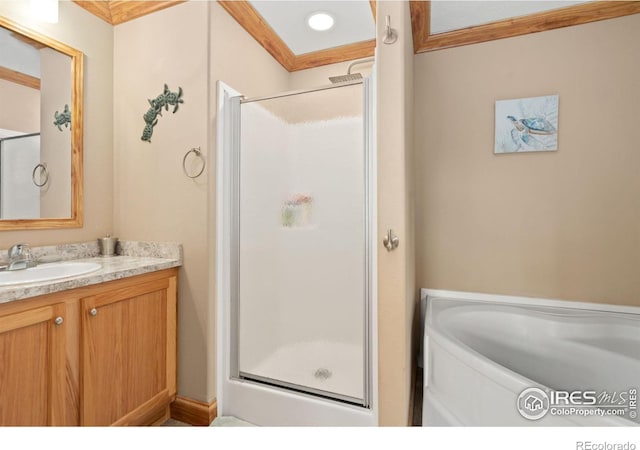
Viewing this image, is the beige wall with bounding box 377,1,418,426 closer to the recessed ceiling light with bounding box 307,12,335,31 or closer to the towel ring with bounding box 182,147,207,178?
the recessed ceiling light with bounding box 307,12,335,31

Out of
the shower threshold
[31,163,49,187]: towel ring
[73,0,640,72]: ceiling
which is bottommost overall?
the shower threshold

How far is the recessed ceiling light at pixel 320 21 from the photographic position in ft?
6.66

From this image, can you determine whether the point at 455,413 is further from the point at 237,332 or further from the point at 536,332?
the point at 237,332

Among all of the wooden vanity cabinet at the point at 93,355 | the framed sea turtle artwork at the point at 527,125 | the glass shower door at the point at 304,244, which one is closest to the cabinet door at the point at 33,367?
the wooden vanity cabinet at the point at 93,355

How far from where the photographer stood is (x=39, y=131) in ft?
5.41

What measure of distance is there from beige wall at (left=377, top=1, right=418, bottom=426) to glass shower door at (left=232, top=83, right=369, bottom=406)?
148 mm

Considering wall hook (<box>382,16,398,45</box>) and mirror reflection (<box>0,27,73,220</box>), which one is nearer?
wall hook (<box>382,16,398,45</box>)

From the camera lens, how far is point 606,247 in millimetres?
1886

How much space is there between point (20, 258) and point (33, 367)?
1.99 ft

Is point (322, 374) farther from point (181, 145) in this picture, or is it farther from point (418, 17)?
point (418, 17)

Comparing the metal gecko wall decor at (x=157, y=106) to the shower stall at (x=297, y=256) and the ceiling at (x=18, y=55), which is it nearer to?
the shower stall at (x=297, y=256)

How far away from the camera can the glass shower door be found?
157 cm

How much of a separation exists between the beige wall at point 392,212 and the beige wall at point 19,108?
5.87 ft

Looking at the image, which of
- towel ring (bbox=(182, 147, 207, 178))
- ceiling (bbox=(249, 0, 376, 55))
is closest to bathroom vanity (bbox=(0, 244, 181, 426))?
towel ring (bbox=(182, 147, 207, 178))
